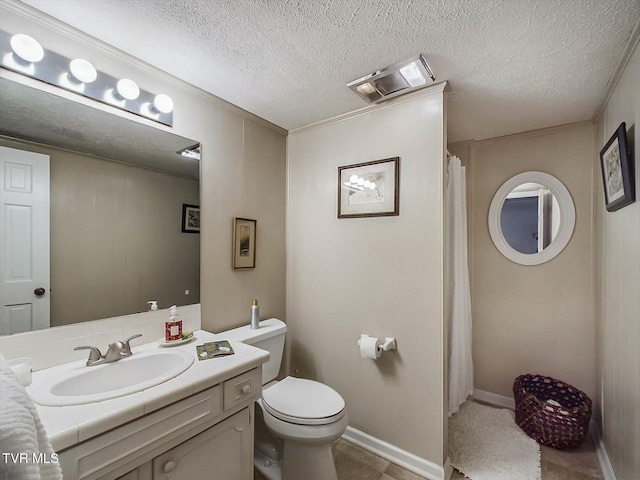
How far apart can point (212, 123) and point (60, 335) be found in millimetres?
1387

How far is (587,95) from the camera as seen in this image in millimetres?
1797

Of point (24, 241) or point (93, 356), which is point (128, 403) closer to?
point (93, 356)

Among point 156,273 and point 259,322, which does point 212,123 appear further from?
Answer: point 259,322

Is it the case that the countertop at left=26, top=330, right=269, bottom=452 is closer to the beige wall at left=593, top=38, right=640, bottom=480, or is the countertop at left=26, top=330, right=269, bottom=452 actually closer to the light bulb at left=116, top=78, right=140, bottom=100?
the light bulb at left=116, top=78, right=140, bottom=100

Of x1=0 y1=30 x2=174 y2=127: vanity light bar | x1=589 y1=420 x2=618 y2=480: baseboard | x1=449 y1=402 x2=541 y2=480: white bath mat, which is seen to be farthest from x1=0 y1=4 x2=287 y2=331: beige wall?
x1=589 y1=420 x2=618 y2=480: baseboard

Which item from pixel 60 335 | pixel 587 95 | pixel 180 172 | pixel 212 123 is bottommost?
pixel 60 335

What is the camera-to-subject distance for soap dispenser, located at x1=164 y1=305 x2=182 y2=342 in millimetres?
1551

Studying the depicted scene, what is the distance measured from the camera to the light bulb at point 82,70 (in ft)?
4.30

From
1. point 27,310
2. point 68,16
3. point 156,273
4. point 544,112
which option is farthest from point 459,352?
point 68,16

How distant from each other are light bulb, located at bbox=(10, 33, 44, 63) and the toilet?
1568 mm

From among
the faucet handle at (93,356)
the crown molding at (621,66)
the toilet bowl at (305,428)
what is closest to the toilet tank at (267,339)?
the toilet bowl at (305,428)

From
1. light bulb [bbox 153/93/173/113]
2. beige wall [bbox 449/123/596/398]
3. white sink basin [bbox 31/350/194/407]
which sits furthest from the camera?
beige wall [bbox 449/123/596/398]

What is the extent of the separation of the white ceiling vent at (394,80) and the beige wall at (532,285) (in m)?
1.26

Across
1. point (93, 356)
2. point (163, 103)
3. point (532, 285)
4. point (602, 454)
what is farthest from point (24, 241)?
point (602, 454)
